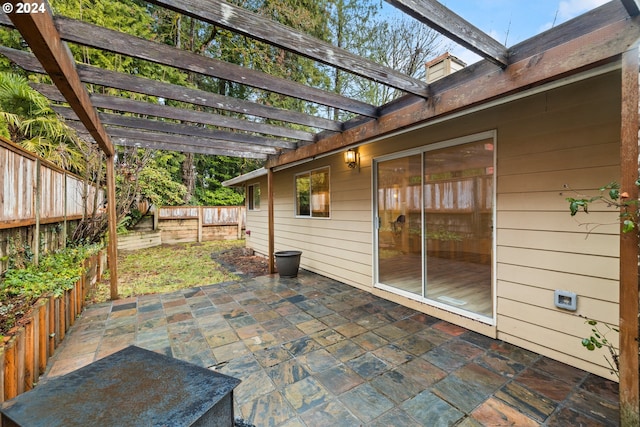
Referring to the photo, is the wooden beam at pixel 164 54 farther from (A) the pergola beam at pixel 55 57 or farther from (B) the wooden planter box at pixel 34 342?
(B) the wooden planter box at pixel 34 342

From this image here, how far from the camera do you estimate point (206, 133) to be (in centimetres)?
382

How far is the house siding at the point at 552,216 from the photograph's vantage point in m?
2.09

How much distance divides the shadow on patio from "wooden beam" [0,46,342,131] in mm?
2365

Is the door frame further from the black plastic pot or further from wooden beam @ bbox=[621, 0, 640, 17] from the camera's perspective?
the black plastic pot

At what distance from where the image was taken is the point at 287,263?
16.6 feet

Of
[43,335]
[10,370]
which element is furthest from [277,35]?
[43,335]

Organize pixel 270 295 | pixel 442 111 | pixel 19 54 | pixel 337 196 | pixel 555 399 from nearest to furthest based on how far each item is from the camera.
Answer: pixel 555 399 < pixel 19 54 < pixel 442 111 < pixel 270 295 < pixel 337 196

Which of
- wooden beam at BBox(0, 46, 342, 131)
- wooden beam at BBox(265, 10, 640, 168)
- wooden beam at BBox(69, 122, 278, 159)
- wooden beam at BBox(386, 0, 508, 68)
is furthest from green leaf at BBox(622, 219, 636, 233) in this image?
wooden beam at BBox(69, 122, 278, 159)

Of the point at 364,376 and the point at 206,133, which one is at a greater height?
the point at 206,133

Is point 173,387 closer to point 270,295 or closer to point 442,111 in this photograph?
point 442,111

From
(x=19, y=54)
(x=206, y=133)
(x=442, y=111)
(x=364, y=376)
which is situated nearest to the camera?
(x=19, y=54)

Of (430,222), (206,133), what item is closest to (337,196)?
(430,222)

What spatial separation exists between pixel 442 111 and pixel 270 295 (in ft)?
10.9

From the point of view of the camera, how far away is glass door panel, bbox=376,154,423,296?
3.89m
